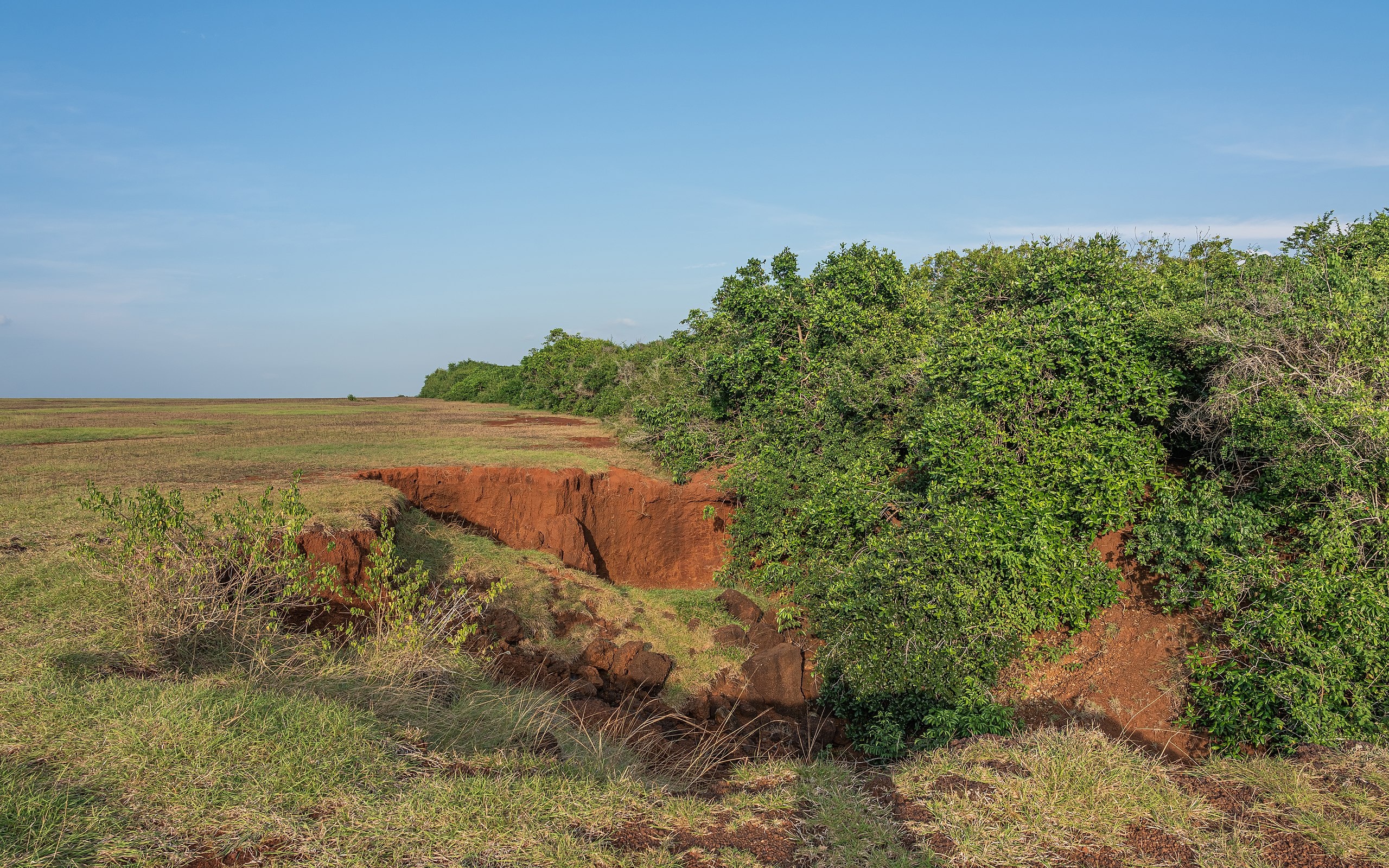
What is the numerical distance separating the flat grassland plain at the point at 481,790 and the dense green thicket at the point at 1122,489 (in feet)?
7.05

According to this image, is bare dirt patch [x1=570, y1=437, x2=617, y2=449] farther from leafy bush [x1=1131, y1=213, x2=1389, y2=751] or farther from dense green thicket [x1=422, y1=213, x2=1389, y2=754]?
leafy bush [x1=1131, y1=213, x2=1389, y2=751]

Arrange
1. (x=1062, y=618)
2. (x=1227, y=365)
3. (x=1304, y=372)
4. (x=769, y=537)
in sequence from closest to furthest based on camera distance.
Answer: (x=1304, y=372)
(x=1227, y=365)
(x=1062, y=618)
(x=769, y=537)

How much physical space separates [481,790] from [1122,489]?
664cm

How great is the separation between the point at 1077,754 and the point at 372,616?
6224 millimetres

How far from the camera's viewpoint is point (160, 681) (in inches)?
203

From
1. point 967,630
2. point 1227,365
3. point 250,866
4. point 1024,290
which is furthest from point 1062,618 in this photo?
point 250,866

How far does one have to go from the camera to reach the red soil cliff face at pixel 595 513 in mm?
12992

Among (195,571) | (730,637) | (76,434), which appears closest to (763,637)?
A: (730,637)

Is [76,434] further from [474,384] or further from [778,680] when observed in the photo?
[474,384]

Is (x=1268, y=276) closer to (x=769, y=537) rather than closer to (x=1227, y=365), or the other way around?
(x=1227, y=365)

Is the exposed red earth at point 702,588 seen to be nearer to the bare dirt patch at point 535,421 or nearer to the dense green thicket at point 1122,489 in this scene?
the dense green thicket at point 1122,489

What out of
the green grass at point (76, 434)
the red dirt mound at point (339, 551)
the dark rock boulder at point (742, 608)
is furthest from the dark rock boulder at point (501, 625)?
the green grass at point (76, 434)

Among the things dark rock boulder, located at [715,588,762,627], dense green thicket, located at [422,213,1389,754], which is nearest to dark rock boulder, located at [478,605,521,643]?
dark rock boulder, located at [715,588,762,627]

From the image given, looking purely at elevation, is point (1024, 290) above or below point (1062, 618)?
above
